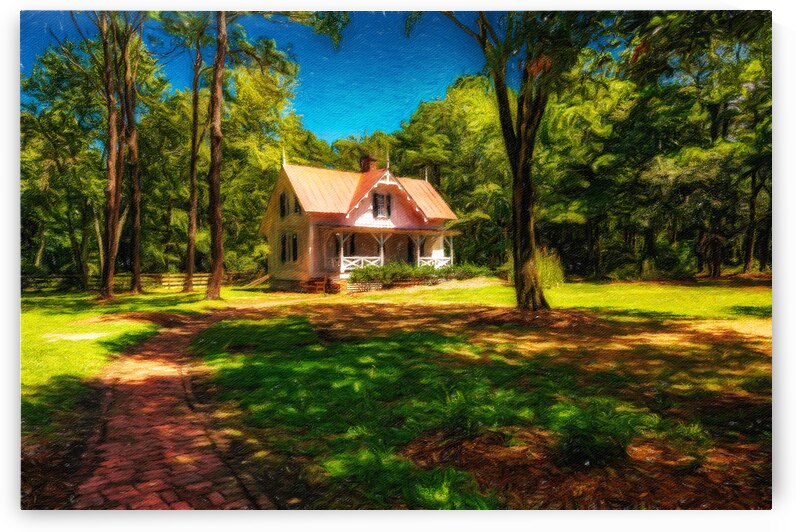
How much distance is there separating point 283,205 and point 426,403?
3.68m

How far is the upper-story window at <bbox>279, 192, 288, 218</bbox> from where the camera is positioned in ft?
20.6

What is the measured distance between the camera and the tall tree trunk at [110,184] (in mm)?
4770

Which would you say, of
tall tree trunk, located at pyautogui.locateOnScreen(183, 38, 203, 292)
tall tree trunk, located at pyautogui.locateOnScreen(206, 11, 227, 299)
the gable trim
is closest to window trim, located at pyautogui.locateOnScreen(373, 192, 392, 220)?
the gable trim

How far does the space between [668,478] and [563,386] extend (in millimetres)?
976

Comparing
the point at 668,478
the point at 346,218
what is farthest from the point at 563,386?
the point at 346,218

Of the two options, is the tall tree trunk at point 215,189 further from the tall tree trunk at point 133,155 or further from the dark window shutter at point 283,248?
the dark window shutter at point 283,248

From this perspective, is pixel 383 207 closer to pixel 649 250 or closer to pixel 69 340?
pixel 649 250

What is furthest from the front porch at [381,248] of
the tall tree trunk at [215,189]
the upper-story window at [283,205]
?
the tall tree trunk at [215,189]

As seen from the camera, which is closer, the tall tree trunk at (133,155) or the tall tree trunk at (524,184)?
the tall tree trunk at (133,155)

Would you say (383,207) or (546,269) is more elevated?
(383,207)

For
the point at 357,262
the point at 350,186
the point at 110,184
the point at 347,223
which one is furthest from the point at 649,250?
the point at 110,184

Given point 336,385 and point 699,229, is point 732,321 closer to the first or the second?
point 699,229

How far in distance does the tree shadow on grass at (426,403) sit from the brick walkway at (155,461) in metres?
0.28

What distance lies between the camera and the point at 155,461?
345 centimetres
